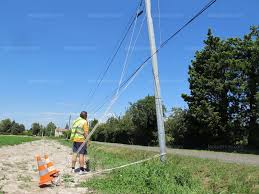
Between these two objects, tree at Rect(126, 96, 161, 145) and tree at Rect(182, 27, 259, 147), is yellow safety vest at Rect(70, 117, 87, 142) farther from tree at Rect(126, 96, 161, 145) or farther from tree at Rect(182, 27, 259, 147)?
tree at Rect(126, 96, 161, 145)

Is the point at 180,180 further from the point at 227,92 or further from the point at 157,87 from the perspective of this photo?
the point at 227,92

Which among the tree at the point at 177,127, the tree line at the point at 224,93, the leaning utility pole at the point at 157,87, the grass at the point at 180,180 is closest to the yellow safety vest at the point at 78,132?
the grass at the point at 180,180

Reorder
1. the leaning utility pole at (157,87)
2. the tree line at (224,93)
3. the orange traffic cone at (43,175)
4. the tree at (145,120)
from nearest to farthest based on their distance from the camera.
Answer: the orange traffic cone at (43,175) → the leaning utility pole at (157,87) → the tree line at (224,93) → the tree at (145,120)

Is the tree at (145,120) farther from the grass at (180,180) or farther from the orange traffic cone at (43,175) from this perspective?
the orange traffic cone at (43,175)

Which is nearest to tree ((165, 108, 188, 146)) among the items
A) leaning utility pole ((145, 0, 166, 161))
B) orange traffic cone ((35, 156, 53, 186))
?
leaning utility pole ((145, 0, 166, 161))

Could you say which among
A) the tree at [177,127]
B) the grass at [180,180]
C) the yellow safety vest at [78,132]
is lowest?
the grass at [180,180]

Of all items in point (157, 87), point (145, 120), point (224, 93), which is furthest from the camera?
point (145, 120)

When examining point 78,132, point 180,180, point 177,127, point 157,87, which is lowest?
point 180,180

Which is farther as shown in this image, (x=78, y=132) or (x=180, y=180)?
(x=78, y=132)

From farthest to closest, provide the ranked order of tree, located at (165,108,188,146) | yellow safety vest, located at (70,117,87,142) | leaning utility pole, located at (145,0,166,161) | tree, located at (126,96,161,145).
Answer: tree, located at (126,96,161,145) → tree, located at (165,108,188,146) → leaning utility pole, located at (145,0,166,161) → yellow safety vest, located at (70,117,87,142)

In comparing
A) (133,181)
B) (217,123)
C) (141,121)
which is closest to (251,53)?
(217,123)

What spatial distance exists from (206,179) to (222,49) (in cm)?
3147

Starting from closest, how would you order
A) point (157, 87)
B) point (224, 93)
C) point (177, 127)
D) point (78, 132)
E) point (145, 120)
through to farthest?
point (78, 132) → point (157, 87) → point (224, 93) → point (177, 127) → point (145, 120)

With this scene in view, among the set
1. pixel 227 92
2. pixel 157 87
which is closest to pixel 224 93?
pixel 227 92
